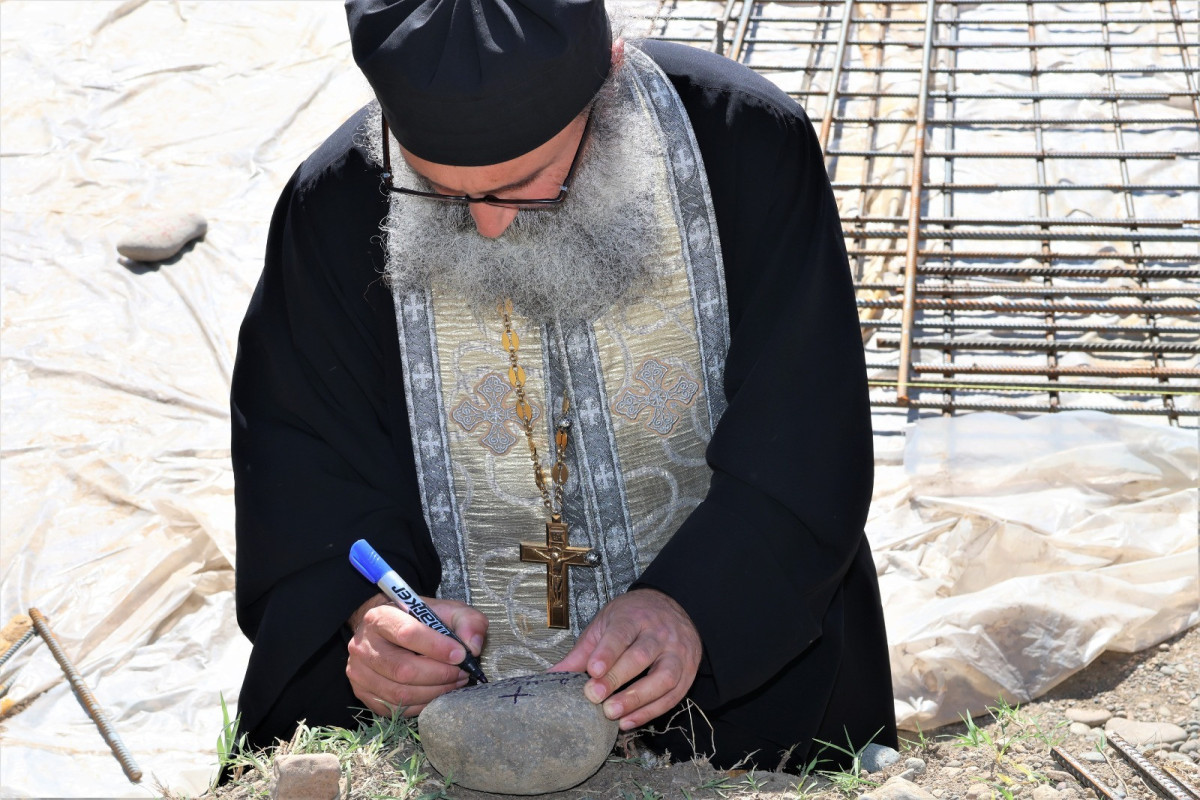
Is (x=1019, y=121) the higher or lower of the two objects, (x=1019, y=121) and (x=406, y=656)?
the higher

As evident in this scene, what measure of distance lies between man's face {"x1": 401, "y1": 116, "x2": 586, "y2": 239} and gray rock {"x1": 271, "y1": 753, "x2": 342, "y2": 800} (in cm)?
110

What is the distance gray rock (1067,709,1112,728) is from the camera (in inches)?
157

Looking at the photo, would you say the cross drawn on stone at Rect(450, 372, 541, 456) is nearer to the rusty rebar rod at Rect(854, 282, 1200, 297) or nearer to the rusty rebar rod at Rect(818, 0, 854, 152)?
the rusty rebar rod at Rect(854, 282, 1200, 297)

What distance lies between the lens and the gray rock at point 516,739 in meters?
2.10

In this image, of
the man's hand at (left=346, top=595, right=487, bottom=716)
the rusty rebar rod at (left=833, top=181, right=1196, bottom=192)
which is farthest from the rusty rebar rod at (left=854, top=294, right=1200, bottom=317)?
the man's hand at (left=346, top=595, right=487, bottom=716)

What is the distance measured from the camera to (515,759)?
2.10 meters

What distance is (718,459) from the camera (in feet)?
8.33

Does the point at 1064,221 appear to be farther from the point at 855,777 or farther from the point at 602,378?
the point at 855,777

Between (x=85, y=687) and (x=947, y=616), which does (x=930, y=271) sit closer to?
(x=947, y=616)

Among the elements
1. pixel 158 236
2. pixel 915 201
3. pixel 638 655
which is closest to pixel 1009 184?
pixel 915 201

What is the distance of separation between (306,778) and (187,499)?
12.0 ft

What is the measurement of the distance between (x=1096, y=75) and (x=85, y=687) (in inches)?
266

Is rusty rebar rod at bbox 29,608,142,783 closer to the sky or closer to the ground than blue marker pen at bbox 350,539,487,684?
closer to the ground

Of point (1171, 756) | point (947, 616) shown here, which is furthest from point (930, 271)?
point (1171, 756)
